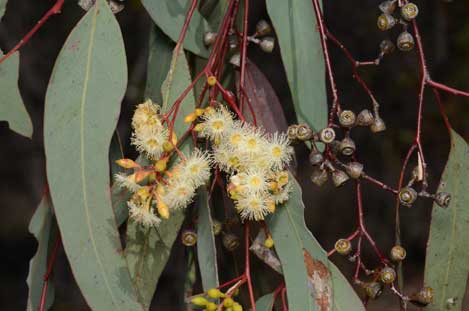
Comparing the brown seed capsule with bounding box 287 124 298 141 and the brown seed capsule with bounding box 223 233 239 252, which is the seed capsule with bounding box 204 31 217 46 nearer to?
the brown seed capsule with bounding box 287 124 298 141

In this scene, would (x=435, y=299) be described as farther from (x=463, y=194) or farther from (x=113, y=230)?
(x=113, y=230)

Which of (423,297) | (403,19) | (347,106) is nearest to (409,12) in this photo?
(403,19)

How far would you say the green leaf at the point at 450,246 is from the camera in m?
1.65

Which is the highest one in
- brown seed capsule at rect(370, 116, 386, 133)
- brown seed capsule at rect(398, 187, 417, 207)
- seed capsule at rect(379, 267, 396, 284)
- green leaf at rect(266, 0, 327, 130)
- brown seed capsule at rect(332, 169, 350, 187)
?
green leaf at rect(266, 0, 327, 130)

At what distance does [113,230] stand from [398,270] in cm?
61

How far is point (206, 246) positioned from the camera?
1504 millimetres

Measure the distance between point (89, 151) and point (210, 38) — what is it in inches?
14.7

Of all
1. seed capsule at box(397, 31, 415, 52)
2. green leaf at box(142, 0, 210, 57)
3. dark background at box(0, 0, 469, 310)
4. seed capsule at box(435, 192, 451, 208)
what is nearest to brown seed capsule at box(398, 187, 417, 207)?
seed capsule at box(435, 192, 451, 208)

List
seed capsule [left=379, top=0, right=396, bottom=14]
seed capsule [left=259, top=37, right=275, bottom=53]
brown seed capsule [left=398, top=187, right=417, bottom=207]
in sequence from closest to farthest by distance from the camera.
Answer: brown seed capsule [left=398, top=187, right=417, bottom=207], seed capsule [left=379, top=0, right=396, bottom=14], seed capsule [left=259, top=37, right=275, bottom=53]

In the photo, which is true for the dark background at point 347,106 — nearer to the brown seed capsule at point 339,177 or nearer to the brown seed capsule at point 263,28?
the brown seed capsule at point 263,28

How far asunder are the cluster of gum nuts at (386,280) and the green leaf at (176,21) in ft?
1.70

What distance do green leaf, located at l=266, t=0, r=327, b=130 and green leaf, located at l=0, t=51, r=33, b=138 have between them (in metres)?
0.55

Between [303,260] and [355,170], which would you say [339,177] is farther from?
[303,260]

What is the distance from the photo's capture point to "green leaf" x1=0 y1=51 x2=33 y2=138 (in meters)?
1.55
